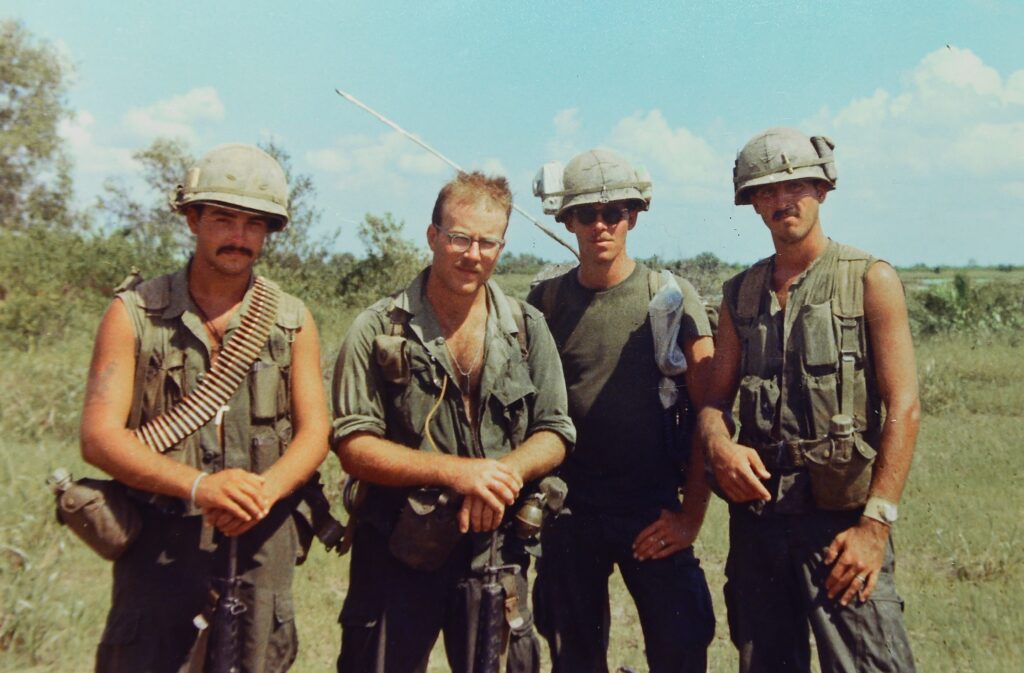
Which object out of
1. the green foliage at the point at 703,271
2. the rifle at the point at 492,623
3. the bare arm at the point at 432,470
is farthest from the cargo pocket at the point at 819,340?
the green foliage at the point at 703,271

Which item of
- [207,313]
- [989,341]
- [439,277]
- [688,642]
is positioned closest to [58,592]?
[207,313]

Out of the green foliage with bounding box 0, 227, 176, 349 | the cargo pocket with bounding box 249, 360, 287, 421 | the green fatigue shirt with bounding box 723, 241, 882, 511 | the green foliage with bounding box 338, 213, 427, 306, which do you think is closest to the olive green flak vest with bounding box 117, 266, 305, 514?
the cargo pocket with bounding box 249, 360, 287, 421

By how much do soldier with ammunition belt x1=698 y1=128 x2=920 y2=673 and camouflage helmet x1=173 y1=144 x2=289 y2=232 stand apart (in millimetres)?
1834

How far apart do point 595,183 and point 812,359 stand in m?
1.26

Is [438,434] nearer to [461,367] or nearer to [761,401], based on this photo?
[461,367]

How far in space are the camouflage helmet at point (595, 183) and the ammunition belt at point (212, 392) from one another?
150 centimetres

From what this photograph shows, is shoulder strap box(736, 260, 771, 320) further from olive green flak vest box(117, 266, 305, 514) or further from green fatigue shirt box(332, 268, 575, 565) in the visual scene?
olive green flak vest box(117, 266, 305, 514)

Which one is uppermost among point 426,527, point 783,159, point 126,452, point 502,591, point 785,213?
point 783,159

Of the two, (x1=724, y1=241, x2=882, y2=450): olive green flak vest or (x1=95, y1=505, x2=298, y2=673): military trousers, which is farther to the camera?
(x1=724, y1=241, x2=882, y2=450): olive green flak vest

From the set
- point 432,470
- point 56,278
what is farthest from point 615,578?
point 56,278

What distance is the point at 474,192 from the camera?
3473 millimetres

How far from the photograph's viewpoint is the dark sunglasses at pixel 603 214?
4059 millimetres

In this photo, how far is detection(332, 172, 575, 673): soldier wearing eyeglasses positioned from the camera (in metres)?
3.32

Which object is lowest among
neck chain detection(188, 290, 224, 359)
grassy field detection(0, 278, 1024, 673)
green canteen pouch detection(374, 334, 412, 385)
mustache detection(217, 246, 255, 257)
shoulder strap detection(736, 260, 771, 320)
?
grassy field detection(0, 278, 1024, 673)
